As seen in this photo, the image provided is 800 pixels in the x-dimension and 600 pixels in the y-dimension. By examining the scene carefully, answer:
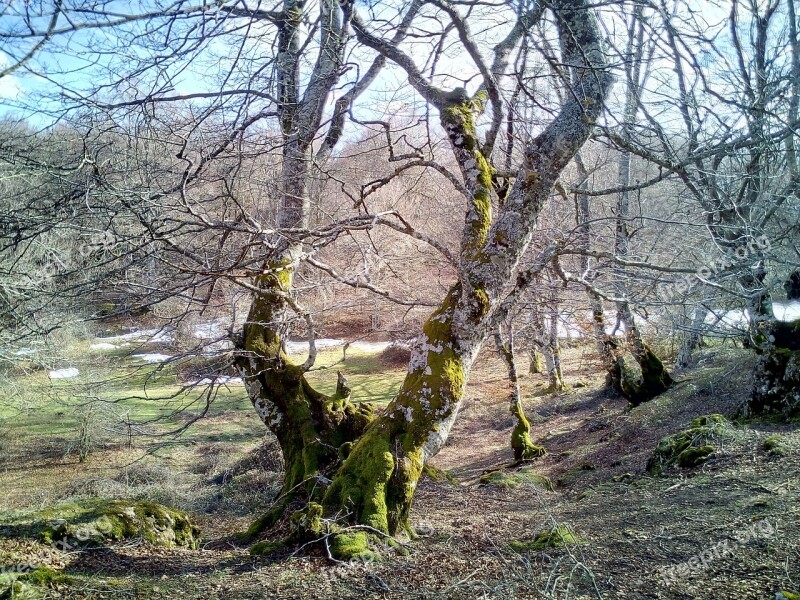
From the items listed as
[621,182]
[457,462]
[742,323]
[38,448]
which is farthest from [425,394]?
[38,448]

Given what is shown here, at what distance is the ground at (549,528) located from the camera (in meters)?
2.91

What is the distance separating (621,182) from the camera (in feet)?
40.7

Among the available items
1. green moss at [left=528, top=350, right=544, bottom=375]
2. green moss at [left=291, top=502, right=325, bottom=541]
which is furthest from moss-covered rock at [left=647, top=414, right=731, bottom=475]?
green moss at [left=528, top=350, right=544, bottom=375]

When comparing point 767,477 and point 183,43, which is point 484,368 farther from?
point 183,43

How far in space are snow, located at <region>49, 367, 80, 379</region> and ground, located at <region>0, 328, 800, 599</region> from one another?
3.12m

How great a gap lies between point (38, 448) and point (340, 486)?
12.2 meters

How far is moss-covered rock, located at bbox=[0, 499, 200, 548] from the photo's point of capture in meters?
3.58

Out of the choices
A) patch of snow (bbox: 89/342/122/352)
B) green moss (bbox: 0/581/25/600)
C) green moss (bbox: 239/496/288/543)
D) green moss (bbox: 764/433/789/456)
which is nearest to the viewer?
green moss (bbox: 0/581/25/600)

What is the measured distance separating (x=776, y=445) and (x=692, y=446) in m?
0.74

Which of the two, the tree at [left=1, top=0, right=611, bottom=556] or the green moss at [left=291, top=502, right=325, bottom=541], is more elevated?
the tree at [left=1, top=0, right=611, bottom=556]

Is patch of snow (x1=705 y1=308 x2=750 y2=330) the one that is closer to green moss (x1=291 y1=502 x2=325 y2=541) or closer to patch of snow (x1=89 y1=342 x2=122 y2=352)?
green moss (x1=291 y1=502 x2=325 y2=541)

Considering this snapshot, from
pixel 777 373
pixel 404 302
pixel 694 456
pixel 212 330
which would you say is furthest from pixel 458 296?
pixel 212 330

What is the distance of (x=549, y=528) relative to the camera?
407 centimetres

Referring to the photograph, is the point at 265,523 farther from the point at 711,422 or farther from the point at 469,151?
the point at 711,422
